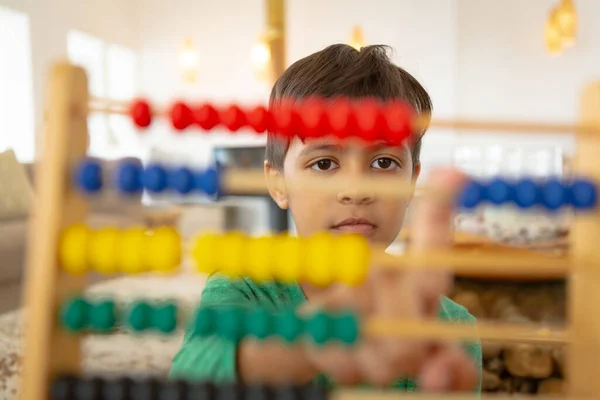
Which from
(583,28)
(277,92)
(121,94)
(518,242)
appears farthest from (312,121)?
(121,94)

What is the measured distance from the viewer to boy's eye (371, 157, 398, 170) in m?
0.89

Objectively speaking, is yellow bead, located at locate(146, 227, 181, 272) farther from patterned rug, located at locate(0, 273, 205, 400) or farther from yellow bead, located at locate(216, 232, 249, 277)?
patterned rug, located at locate(0, 273, 205, 400)

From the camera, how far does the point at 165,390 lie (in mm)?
547

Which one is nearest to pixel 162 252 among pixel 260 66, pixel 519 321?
pixel 519 321

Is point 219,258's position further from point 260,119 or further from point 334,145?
point 334,145

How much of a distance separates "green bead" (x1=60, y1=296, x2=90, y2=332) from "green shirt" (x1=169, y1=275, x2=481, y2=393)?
0.43ft

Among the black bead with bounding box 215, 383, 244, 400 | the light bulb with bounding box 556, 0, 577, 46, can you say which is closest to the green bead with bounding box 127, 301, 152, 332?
the black bead with bounding box 215, 383, 244, 400

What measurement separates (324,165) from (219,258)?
0.37 metres

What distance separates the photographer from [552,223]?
2.95 meters

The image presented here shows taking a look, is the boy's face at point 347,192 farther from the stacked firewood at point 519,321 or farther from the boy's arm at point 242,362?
the stacked firewood at point 519,321

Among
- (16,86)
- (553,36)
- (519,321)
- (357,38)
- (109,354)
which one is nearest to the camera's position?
(109,354)

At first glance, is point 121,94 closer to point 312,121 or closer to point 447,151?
point 447,151

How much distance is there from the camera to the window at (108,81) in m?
5.32

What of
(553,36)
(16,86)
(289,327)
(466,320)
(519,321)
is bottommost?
(519,321)
